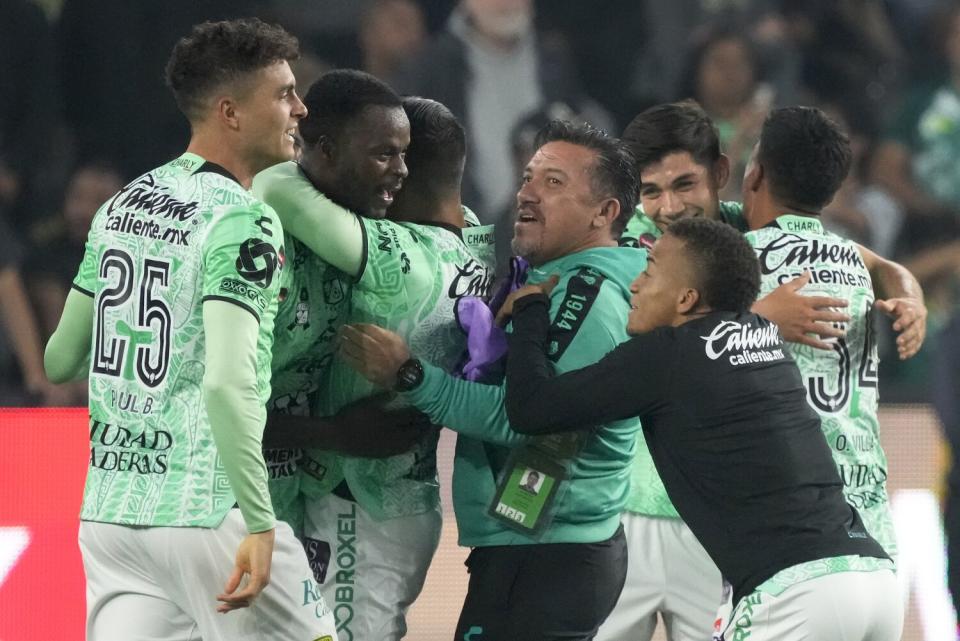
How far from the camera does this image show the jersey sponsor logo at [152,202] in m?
3.27

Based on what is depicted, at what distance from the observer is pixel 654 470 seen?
4.57 m

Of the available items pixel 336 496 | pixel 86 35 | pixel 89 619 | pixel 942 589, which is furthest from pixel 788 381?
pixel 86 35

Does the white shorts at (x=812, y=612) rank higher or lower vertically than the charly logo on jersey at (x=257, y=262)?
lower

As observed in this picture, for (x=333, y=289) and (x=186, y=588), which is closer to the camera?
(x=186, y=588)

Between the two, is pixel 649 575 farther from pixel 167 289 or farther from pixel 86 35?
pixel 86 35

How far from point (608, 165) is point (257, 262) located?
1.11m

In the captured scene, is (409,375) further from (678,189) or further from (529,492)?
(678,189)

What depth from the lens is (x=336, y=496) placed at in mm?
3885

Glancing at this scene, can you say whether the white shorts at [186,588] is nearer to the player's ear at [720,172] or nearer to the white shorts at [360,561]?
the white shorts at [360,561]

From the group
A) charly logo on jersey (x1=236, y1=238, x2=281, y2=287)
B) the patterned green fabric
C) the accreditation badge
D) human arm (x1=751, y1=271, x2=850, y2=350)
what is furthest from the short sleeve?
human arm (x1=751, y1=271, x2=850, y2=350)

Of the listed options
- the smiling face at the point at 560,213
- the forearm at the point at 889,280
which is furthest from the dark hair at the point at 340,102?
the forearm at the point at 889,280

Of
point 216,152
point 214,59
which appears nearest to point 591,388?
point 216,152

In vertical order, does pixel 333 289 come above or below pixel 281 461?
above

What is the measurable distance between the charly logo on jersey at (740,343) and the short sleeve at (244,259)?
0.97 meters
